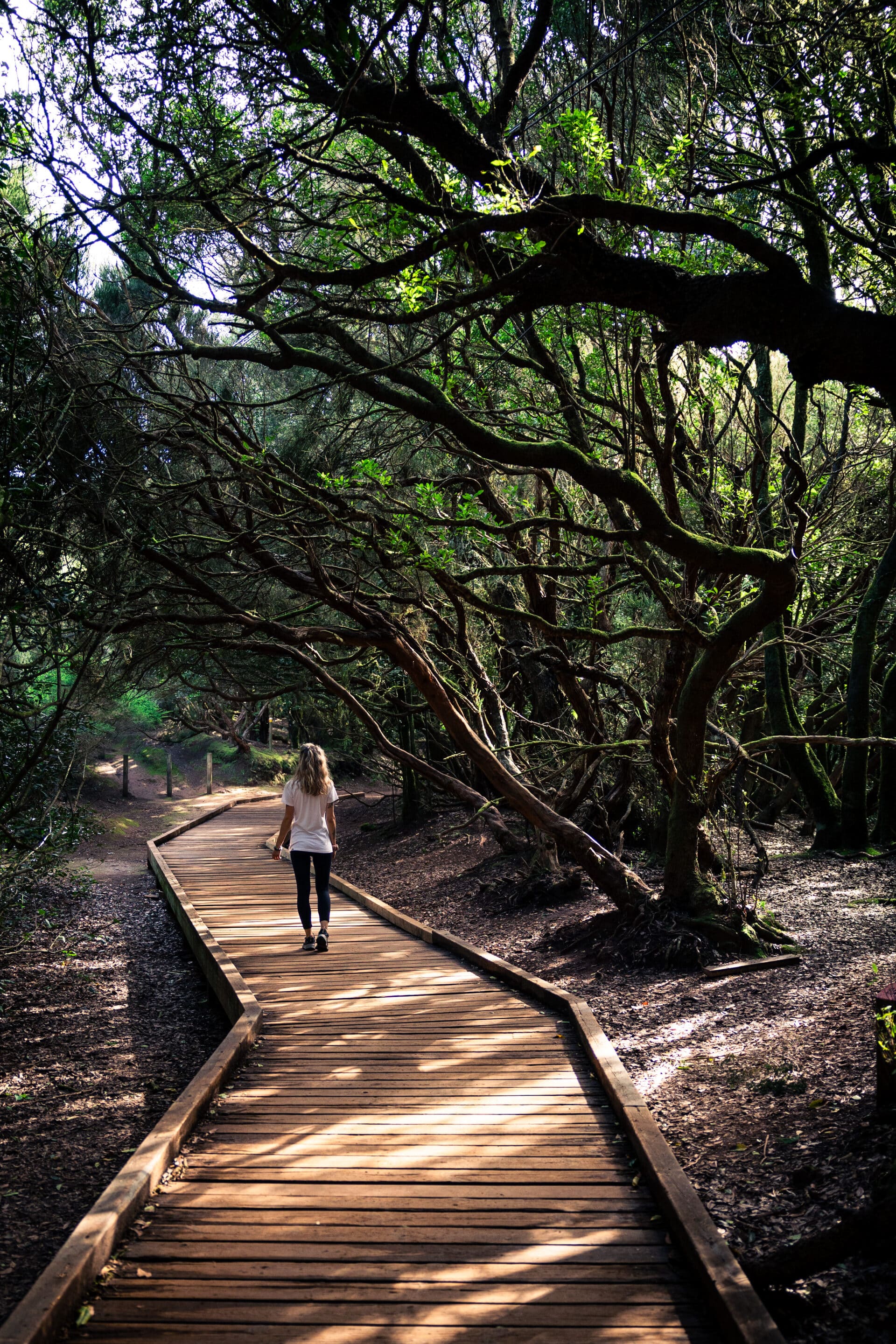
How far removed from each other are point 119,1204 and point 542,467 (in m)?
4.20

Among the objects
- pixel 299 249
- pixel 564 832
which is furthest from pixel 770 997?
pixel 299 249

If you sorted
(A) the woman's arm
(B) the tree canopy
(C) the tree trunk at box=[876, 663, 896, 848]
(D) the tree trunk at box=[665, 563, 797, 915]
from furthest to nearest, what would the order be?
(C) the tree trunk at box=[876, 663, 896, 848], (A) the woman's arm, (D) the tree trunk at box=[665, 563, 797, 915], (B) the tree canopy

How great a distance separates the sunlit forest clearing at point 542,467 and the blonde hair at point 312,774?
143 centimetres

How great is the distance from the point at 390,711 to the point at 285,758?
1881cm

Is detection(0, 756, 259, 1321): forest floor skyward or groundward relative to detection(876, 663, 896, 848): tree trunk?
groundward

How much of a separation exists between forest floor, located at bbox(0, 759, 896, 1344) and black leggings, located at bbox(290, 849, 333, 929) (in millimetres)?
1081

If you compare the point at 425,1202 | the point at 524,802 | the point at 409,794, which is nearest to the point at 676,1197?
the point at 425,1202

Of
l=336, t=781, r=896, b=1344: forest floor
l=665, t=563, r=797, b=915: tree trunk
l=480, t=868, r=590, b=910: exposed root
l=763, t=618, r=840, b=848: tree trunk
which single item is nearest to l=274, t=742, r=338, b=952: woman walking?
l=336, t=781, r=896, b=1344: forest floor

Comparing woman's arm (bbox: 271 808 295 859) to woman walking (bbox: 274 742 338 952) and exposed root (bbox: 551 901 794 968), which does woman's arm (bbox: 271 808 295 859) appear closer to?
woman walking (bbox: 274 742 338 952)

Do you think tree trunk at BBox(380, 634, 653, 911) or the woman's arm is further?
tree trunk at BBox(380, 634, 653, 911)

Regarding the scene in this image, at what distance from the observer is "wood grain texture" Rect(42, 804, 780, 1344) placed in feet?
9.11

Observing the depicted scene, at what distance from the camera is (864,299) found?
863 centimetres

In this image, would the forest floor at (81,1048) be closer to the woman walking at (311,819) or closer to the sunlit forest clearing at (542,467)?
the sunlit forest clearing at (542,467)

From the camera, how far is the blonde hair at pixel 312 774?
25.3 ft
